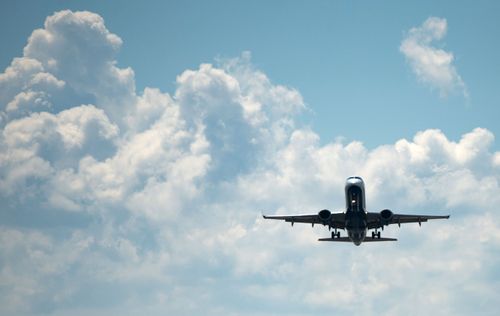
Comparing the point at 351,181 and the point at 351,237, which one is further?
the point at 351,237

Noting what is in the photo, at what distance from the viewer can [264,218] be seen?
8925 centimetres

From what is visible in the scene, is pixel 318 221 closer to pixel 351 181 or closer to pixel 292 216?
pixel 292 216

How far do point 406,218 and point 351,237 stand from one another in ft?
23.3

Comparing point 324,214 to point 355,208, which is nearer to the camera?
point 355,208

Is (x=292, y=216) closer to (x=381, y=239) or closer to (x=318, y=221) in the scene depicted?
(x=318, y=221)

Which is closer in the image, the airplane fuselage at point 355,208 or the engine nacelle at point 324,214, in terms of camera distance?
the airplane fuselage at point 355,208

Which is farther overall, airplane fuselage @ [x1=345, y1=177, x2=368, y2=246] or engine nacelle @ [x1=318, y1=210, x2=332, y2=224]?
engine nacelle @ [x1=318, y1=210, x2=332, y2=224]

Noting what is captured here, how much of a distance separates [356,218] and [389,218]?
3.85 meters

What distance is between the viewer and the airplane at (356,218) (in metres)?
82.9

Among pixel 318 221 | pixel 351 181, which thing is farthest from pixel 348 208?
pixel 318 221

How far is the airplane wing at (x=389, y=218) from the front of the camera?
3408 inches

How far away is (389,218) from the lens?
86750mm

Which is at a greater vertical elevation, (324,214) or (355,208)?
(355,208)

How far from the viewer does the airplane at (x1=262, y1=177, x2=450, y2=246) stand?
272 feet
